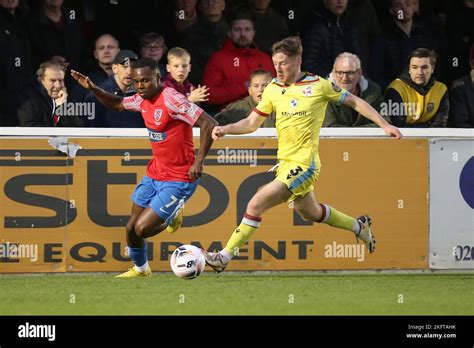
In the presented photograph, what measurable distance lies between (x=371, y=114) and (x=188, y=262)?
2.05 meters

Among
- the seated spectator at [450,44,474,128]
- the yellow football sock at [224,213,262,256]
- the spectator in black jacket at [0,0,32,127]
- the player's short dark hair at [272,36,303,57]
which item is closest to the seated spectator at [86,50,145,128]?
the spectator in black jacket at [0,0,32,127]

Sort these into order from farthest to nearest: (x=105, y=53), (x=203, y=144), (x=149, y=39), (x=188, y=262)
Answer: (x=149, y=39), (x=105, y=53), (x=203, y=144), (x=188, y=262)

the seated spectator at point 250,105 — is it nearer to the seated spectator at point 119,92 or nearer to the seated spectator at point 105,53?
the seated spectator at point 119,92

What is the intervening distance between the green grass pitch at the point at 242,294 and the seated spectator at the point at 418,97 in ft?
6.35

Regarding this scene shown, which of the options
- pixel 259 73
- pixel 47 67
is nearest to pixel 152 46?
pixel 47 67

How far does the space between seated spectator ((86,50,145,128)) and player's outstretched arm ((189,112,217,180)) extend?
2.10m

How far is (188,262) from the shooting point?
1055 centimetres

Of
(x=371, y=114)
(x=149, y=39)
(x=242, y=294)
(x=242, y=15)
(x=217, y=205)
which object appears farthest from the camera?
(x=242, y=15)

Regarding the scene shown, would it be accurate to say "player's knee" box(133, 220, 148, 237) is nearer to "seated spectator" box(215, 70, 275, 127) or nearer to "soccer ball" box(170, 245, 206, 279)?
"soccer ball" box(170, 245, 206, 279)

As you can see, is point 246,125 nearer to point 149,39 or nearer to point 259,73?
point 259,73

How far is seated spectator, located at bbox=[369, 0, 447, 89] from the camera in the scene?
14141mm
